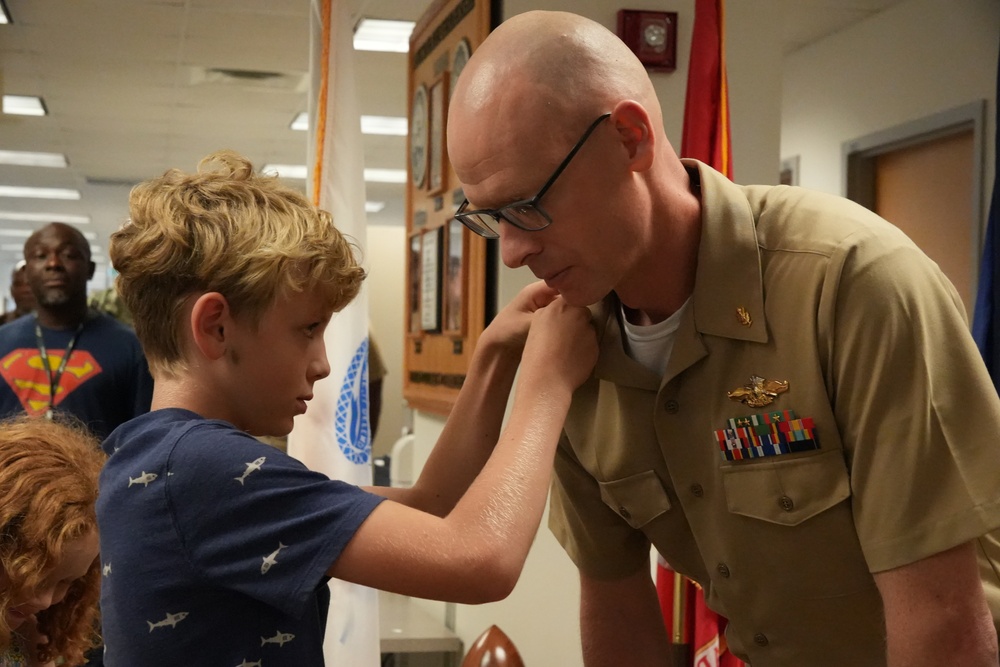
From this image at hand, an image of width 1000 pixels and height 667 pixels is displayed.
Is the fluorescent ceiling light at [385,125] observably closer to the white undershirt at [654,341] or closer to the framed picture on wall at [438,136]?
the framed picture on wall at [438,136]

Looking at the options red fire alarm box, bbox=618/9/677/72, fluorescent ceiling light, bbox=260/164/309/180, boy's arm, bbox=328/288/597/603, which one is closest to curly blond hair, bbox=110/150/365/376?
boy's arm, bbox=328/288/597/603

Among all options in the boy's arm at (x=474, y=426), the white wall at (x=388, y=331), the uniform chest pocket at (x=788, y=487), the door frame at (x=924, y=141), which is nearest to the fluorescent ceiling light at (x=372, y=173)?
the white wall at (x=388, y=331)

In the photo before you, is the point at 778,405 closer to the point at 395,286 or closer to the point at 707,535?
the point at 707,535

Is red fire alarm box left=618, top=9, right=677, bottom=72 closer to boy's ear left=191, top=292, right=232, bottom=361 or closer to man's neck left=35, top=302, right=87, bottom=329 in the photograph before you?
man's neck left=35, top=302, right=87, bottom=329

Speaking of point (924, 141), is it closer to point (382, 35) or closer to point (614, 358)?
point (382, 35)

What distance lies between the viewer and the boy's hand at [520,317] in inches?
58.5

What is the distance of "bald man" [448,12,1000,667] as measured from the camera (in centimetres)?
107

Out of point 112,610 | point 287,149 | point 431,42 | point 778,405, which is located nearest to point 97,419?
point 431,42

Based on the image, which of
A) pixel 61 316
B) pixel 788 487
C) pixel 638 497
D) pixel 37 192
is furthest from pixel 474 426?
pixel 37 192

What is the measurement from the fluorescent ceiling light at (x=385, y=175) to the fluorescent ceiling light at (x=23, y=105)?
3753mm

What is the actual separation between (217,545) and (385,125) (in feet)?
26.7

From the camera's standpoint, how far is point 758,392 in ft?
4.03

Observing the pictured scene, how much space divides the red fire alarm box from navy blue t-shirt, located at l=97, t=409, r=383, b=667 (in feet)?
7.49

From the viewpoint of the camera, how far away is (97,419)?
362 centimetres
